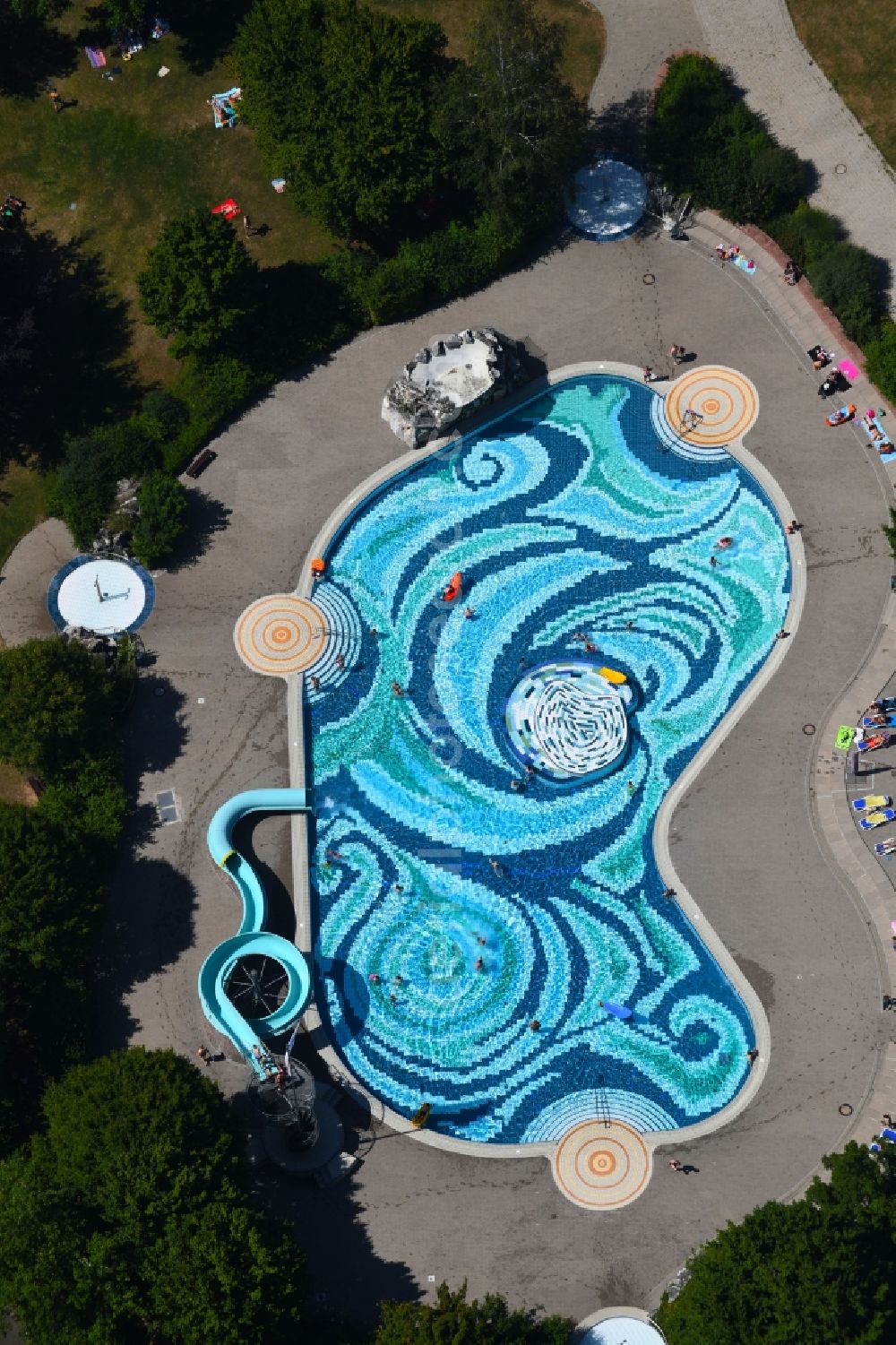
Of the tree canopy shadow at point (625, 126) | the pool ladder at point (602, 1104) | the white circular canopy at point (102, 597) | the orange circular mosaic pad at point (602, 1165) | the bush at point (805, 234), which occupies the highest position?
the tree canopy shadow at point (625, 126)

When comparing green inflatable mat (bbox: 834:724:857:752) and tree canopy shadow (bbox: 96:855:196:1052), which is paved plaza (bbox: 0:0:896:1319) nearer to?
tree canopy shadow (bbox: 96:855:196:1052)

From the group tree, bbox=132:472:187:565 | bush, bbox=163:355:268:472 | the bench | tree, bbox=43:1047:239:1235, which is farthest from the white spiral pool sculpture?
tree, bbox=43:1047:239:1235

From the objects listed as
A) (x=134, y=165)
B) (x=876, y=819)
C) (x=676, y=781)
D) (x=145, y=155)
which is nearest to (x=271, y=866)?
(x=676, y=781)

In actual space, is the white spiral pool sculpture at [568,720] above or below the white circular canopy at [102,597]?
below

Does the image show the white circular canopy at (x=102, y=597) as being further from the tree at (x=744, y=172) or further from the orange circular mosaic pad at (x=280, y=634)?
the tree at (x=744, y=172)

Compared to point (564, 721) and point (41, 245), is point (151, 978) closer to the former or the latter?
point (564, 721)

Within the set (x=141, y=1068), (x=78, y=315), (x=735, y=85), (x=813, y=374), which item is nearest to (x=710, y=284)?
(x=813, y=374)

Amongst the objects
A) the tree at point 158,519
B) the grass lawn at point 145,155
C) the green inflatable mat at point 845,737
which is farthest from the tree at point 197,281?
the green inflatable mat at point 845,737
